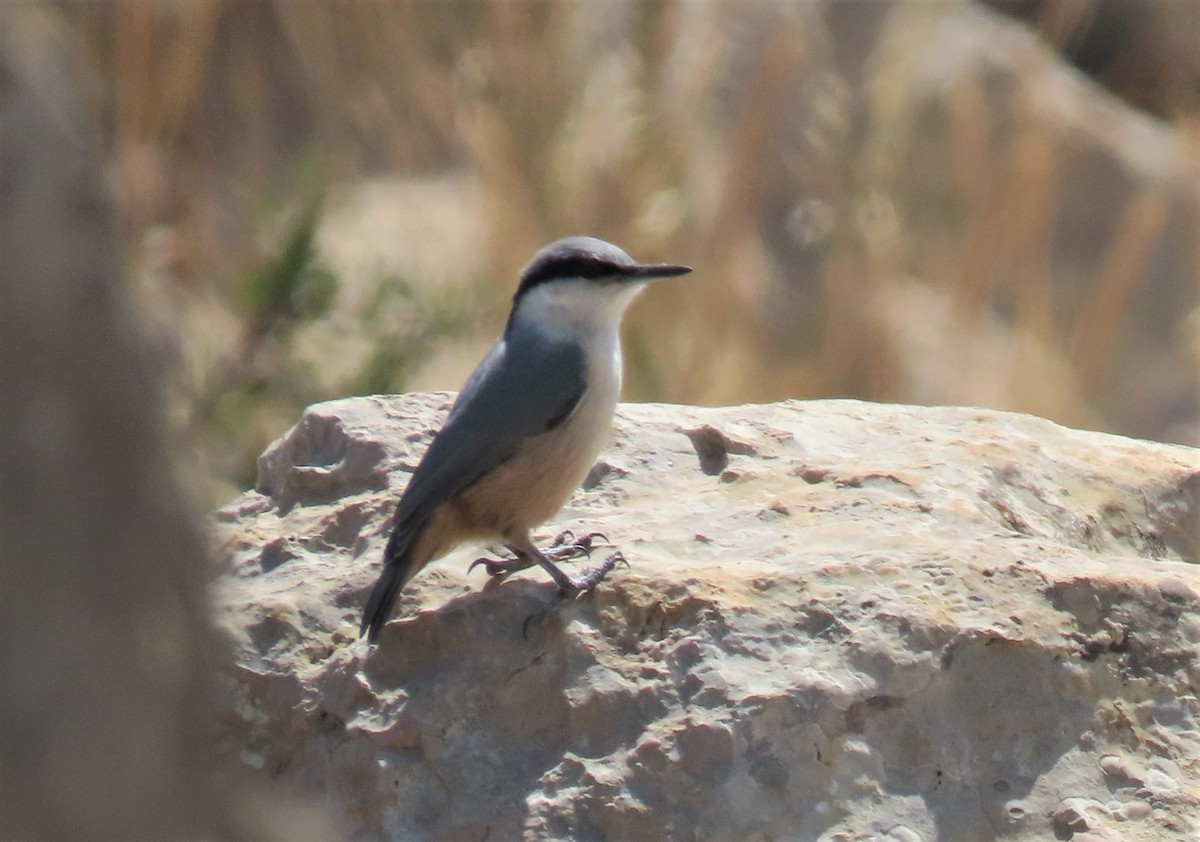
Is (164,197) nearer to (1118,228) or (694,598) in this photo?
(694,598)

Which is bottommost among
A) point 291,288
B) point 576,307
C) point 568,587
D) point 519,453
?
point 291,288

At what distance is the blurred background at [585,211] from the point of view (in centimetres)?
640

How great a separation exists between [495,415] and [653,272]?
66cm

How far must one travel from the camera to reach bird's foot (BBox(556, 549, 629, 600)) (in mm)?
3422

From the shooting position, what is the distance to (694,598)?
10.9 ft

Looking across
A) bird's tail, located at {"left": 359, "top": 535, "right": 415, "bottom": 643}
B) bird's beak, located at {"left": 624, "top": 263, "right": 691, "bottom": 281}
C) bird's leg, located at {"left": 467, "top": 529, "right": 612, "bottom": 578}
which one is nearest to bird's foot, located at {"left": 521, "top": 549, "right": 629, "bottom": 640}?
bird's leg, located at {"left": 467, "top": 529, "right": 612, "bottom": 578}

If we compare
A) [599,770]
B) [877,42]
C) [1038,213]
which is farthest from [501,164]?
[599,770]

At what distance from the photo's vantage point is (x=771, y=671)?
3.15 m

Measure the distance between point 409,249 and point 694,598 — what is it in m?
5.14

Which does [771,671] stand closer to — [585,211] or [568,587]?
[568,587]

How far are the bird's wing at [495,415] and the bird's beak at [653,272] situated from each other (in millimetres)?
318

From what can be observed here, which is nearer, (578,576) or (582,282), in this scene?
(578,576)

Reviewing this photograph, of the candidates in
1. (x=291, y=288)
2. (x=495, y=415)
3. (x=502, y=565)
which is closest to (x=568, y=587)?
(x=502, y=565)

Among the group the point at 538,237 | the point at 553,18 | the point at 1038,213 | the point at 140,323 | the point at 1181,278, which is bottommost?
the point at 1181,278
